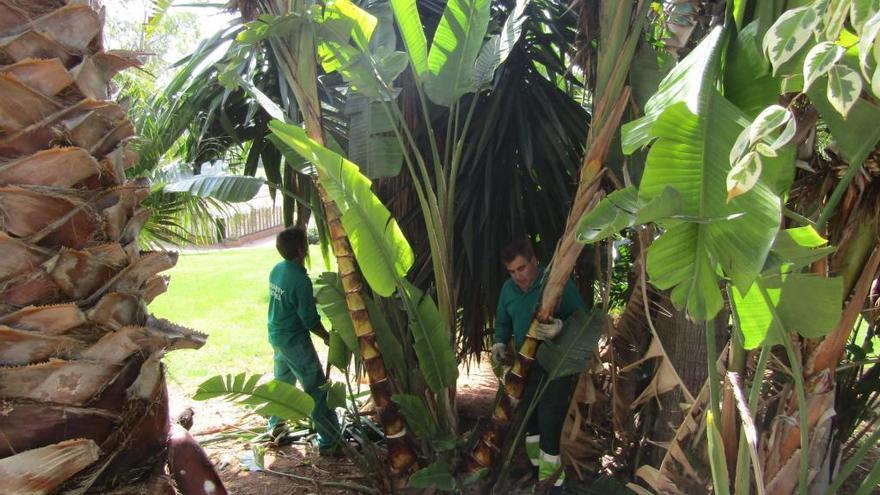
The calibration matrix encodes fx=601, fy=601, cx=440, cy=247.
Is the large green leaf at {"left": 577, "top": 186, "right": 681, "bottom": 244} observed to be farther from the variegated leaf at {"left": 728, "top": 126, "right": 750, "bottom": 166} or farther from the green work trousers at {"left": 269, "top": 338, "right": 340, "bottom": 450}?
the green work trousers at {"left": 269, "top": 338, "right": 340, "bottom": 450}

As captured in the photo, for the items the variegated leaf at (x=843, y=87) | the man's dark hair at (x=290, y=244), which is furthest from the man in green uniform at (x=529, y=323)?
the variegated leaf at (x=843, y=87)

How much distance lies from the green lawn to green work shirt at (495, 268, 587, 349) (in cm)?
200

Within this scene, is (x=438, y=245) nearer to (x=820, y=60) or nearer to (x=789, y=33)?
(x=789, y=33)

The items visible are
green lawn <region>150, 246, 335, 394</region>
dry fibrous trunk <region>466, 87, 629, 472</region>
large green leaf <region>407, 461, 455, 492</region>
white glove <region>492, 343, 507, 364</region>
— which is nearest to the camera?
dry fibrous trunk <region>466, 87, 629, 472</region>

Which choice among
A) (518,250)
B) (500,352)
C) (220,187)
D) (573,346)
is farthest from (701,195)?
(220,187)

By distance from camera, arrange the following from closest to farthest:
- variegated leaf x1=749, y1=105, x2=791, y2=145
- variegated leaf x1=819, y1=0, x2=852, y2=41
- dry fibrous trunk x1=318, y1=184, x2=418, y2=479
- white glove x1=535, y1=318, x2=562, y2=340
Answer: variegated leaf x1=819, y1=0, x2=852, y2=41 → variegated leaf x1=749, y1=105, x2=791, y2=145 → white glove x1=535, y1=318, x2=562, y2=340 → dry fibrous trunk x1=318, y1=184, x2=418, y2=479

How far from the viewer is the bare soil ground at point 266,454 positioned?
399cm

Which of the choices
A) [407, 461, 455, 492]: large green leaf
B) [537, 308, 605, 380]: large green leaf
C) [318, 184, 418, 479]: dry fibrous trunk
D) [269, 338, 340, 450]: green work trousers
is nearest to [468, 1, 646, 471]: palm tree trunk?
[537, 308, 605, 380]: large green leaf

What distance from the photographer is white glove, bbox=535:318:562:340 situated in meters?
3.38

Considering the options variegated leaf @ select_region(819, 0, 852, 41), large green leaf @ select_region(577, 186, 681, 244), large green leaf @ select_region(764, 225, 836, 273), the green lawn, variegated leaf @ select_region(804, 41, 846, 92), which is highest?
variegated leaf @ select_region(819, 0, 852, 41)

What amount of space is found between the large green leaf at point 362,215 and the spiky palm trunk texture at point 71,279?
116 centimetres

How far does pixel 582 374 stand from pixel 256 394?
1.92 meters

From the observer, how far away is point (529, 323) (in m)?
3.79

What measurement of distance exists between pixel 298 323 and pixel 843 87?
392 centimetres
